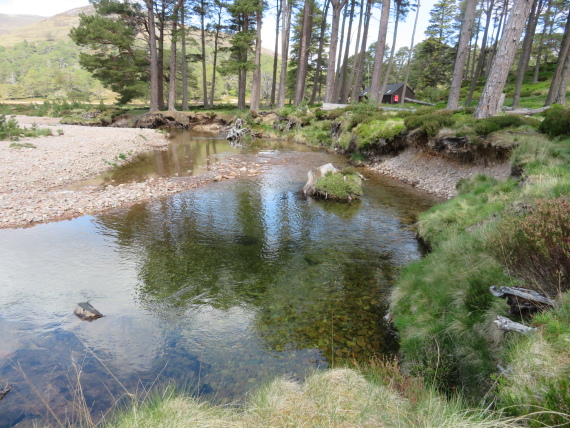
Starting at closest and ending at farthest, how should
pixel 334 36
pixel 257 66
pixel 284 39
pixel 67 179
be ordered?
1. pixel 67 179
2. pixel 334 36
3. pixel 257 66
4. pixel 284 39

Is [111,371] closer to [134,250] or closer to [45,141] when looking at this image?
[134,250]

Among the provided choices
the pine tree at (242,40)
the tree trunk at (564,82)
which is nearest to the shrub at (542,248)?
the tree trunk at (564,82)

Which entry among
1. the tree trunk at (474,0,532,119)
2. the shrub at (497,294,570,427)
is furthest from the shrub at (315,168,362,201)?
the shrub at (497,294,570,427)

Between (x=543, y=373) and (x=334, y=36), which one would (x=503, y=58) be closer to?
(x=543, y=373)

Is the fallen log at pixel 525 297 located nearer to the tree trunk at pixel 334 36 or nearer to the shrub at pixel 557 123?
the shrub at pixel 557 123

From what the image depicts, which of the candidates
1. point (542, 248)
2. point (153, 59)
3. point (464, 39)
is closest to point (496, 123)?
point (464, 39)

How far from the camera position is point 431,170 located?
44.3 ft

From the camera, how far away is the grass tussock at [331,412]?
216 cm

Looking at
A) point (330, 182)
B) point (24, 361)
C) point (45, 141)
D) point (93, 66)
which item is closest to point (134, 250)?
point (24, 361)

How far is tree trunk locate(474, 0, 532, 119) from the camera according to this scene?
A: 35.8 ft

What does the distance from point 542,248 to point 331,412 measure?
271 cm

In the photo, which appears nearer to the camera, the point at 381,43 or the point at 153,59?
the point at 381,43

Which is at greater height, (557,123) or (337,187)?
(557,123)

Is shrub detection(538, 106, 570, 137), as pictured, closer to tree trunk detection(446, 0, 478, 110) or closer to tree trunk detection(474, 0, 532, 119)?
tree trunk detection(474, 0, 532, 119)
